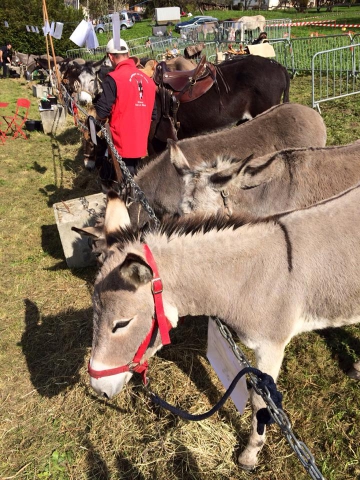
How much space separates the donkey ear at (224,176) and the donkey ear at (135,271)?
1948 mm

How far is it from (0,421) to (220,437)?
1.82 meters

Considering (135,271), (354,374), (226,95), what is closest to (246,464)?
(354,374)

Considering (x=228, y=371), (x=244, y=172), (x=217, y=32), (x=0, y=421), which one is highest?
(x=217, y=32)

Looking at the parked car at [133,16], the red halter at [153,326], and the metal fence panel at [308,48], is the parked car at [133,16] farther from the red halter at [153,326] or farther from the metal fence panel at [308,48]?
the red halter at [153,326]

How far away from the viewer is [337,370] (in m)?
3.34

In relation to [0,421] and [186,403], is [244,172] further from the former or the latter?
[0,421]

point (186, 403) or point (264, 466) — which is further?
point (186, 403)

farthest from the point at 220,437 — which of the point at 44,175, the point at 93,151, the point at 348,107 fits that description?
the point at 348,107

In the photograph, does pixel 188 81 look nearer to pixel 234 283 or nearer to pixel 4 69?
pixel 234 283

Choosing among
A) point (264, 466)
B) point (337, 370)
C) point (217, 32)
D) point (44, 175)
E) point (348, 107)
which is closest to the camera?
point (264, 466)

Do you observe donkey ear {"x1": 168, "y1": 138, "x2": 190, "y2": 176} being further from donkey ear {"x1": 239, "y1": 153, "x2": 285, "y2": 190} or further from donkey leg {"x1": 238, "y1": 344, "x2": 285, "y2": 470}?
donkey leg {"x1": 238, "y1": 344, "x2": 285, "y2": 470}

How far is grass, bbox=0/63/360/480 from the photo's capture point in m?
2.69

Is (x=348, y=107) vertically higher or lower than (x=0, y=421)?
higher

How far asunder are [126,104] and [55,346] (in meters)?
2.92
